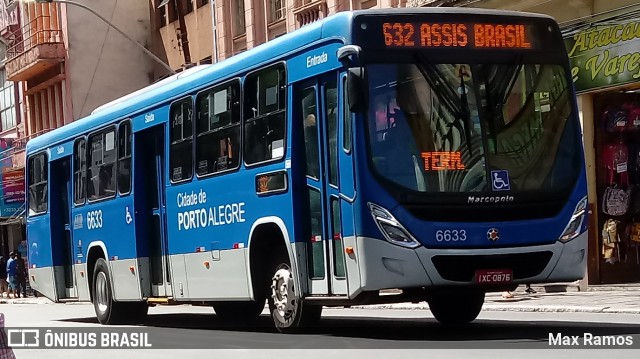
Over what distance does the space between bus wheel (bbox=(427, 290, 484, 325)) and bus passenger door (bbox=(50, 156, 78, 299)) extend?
30.3 feet

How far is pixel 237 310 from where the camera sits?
2023 centimetres

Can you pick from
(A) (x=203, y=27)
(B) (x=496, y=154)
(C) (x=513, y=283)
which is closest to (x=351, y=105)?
(B) (x=496, y=154)

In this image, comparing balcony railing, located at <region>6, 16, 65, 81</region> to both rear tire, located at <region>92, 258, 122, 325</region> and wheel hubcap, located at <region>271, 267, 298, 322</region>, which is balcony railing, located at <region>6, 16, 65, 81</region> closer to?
rear tire, located at <region>92, 258, 122, 325</region>

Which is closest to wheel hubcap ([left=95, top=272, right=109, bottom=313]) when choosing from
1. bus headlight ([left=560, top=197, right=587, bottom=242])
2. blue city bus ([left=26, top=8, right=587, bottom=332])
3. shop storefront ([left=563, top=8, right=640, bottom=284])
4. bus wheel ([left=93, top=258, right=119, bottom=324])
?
bus wheel ([left=93, top=258, right=119, bottom=324])

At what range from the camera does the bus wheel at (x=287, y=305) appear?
1530 centimetres

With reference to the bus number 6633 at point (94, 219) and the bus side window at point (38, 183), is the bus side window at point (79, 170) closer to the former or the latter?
the bus number 6633 at point (94, 219)

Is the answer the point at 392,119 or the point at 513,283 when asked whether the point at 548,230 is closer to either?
the point at 513,283

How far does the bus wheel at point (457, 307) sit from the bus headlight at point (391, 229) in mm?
2568

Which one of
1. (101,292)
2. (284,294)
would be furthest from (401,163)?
(101,292)

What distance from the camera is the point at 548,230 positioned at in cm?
1412

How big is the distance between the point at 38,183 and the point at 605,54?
34.2 ft

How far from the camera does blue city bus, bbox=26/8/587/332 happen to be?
543 inches

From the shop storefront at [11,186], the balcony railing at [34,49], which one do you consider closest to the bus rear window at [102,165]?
the shop storefront at [11,186]

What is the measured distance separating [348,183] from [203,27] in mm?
33044
